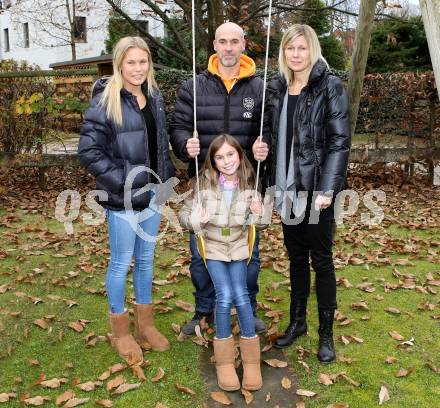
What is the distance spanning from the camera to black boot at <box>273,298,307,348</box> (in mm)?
4227

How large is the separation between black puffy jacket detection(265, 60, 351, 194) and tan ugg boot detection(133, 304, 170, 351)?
161 cm

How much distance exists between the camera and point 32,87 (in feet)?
30.9

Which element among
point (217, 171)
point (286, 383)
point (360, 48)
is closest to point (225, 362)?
point (286, 383)

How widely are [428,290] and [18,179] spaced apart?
8129 millimetres

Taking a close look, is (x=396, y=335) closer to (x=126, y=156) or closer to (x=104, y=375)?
(x=104, y=375)

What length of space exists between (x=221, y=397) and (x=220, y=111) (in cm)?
201

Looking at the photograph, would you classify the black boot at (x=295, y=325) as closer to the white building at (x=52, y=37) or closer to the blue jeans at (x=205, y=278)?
the blue jeans at (x=205, y=278)

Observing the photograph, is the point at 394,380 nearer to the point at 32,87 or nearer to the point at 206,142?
the point at 206,142

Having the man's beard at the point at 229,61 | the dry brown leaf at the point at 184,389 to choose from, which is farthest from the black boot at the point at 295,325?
the man's beard at the point at 229,61

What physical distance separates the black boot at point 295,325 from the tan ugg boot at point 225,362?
0.62 metres

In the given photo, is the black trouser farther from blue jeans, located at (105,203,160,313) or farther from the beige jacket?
blue jeans, located at (105,203,160,313)

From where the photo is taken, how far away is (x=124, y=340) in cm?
409

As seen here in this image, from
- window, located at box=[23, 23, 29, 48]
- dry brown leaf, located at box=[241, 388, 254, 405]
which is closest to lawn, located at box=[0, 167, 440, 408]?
dry brown leaf, located at box=[241, 388, 254, 405]

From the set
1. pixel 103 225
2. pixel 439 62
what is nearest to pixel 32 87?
pixel 103 225
